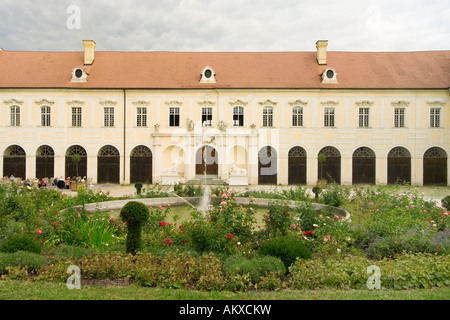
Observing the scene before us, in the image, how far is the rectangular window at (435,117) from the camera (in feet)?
84.8

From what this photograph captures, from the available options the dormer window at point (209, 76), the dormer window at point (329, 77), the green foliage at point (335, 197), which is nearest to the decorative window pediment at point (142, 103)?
the dormer window at point (209, 76)

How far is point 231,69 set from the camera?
2739 centimetres

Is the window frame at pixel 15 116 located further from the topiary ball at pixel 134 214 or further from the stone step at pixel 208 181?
the topiary ball at pixel 134 214

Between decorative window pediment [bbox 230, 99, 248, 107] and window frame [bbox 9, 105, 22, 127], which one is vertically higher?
decorative window pediment [bbox 230, 99, 248, 107]

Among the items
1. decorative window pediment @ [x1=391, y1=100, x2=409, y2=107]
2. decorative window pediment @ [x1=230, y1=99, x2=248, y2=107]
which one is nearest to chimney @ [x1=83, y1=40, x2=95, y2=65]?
decorative window pediment @ [x1=230, y1=99, x2=248, y2=107]

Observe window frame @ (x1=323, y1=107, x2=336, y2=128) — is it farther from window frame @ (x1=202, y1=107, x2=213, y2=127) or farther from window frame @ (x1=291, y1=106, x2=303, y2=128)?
window frame @ (x1=202, y1=107, x2=213, y2=127)

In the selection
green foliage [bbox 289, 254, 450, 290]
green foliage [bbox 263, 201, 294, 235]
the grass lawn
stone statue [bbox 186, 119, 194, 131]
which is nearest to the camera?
the grass lawn

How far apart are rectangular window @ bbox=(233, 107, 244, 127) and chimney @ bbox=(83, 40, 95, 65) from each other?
41.6 feet

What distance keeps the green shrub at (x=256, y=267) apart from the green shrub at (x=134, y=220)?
6.17 ft

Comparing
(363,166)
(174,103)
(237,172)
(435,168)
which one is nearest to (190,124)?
(174,103)

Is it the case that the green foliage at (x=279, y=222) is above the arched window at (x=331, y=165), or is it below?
below

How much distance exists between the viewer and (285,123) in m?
26.1

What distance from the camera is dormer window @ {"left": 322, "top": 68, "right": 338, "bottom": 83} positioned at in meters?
25.9

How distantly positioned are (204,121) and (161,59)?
277 inches
